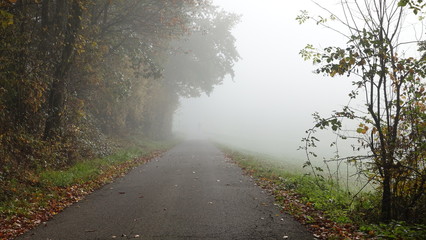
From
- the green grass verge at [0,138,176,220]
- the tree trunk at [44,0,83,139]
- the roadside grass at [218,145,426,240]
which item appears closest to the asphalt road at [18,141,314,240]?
the roadside grass at [218,145,426,240]

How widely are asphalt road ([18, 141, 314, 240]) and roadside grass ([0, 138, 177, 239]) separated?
0.33 meters

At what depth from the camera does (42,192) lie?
818cm

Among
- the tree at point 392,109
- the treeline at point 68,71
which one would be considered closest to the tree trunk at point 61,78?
the treeline at point 68,71

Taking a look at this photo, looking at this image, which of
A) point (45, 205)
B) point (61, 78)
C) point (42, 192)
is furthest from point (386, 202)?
point (61, 78)

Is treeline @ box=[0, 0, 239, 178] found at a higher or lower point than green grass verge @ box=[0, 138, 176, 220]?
higher

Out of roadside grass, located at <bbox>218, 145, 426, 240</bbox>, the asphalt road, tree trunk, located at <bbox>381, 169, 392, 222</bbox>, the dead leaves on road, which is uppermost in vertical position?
tree trunk, located at <bbox>381, 169, 392, 222</bbox>

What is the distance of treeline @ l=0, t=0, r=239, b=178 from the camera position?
980 cm

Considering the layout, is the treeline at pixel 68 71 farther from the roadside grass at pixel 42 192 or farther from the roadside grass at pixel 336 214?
the roadside grass at pixel 336 214

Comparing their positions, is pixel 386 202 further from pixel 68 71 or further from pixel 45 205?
pixel 68 71

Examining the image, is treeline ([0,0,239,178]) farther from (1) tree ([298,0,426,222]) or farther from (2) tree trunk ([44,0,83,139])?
(1) tree ([298,0,426,222])

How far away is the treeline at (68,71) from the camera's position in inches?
386

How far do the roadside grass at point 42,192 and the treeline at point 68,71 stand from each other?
0.56 meters

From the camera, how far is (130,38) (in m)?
19.7

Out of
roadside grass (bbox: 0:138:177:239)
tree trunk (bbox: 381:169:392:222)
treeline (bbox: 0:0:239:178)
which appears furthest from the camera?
treeline (bbox: 0:0:239:178)
